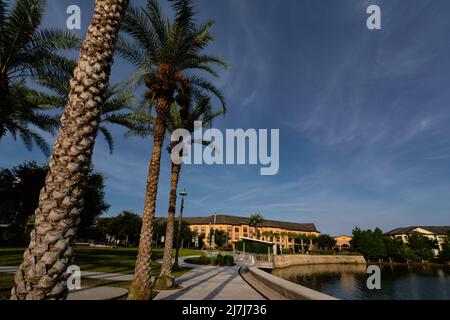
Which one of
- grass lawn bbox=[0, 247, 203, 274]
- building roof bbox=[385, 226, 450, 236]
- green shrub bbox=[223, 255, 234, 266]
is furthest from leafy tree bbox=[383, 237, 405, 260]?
grass lawn bbox=[0, 247, 203, 274]

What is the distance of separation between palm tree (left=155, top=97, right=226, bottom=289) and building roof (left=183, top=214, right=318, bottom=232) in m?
95.3

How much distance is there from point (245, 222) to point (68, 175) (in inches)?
4500

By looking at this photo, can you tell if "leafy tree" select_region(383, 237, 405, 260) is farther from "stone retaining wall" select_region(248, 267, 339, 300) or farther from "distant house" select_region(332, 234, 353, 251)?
"stone retaining wall" select_region(248, 267, 339, 300)

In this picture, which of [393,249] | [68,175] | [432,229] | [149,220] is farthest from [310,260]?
[432,229]

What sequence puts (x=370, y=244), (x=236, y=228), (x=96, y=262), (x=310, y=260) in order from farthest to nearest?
(x=236, y=228), (x=370, y=244), (x=310, y=260), (x=96, y=262)

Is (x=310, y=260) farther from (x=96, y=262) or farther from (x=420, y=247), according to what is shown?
(x=96, y=262)

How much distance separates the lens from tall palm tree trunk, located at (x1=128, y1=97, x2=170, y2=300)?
848 cm

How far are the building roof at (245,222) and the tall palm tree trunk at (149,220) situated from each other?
100744mm

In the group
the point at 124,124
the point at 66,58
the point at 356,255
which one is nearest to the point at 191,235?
the point at 356,255

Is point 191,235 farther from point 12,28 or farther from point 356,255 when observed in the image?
point 12,28

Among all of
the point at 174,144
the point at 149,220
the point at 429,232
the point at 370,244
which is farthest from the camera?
the point at 429,232

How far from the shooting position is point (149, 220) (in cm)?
930

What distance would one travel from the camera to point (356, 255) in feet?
247
